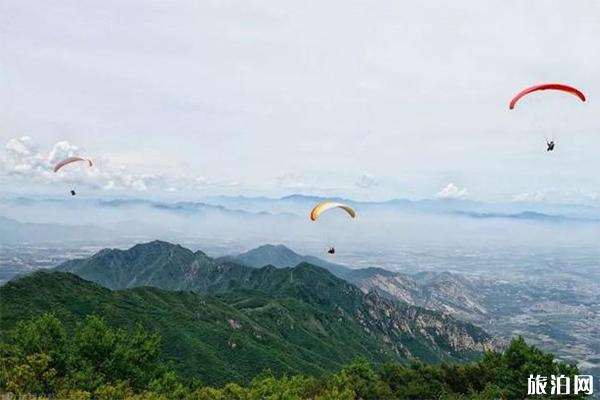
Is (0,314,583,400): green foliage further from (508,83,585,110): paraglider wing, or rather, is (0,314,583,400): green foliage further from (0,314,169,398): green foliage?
(508,83,585,110): paraglider wing

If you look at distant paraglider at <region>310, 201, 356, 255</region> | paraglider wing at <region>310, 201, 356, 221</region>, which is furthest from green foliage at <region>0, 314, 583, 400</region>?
paraglider wing at <region>310, 201, 356, 221</region>

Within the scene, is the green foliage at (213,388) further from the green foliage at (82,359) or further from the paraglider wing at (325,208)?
the paraglider wing at (325,208)

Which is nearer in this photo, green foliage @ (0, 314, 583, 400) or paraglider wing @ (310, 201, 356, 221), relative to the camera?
green foliage @ (0, 314, 583, 400)

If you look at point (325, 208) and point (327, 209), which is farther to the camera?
point (327, 209)

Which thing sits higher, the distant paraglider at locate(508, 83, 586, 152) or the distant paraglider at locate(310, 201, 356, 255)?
the distant paraglider at locate(508, 83, 586, 152)

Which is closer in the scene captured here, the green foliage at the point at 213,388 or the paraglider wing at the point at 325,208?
the green foliage at the point at 213,388

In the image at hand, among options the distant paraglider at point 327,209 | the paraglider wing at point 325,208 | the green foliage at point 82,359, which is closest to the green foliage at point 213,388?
the green foliage at point 82,359

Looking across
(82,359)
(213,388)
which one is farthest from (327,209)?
(82,359)

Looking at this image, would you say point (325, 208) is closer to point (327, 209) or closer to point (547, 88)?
point (327, 209)

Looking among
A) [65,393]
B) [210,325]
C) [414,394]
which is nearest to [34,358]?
[65,393]

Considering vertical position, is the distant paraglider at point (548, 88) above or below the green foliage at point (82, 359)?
above

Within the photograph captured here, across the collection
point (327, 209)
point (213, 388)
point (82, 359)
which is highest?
point (327, 209)

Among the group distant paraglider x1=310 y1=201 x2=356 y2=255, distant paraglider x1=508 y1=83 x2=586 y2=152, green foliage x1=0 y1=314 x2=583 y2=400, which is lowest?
green foliage x1=0 y1=314 x2=583 y2=400
